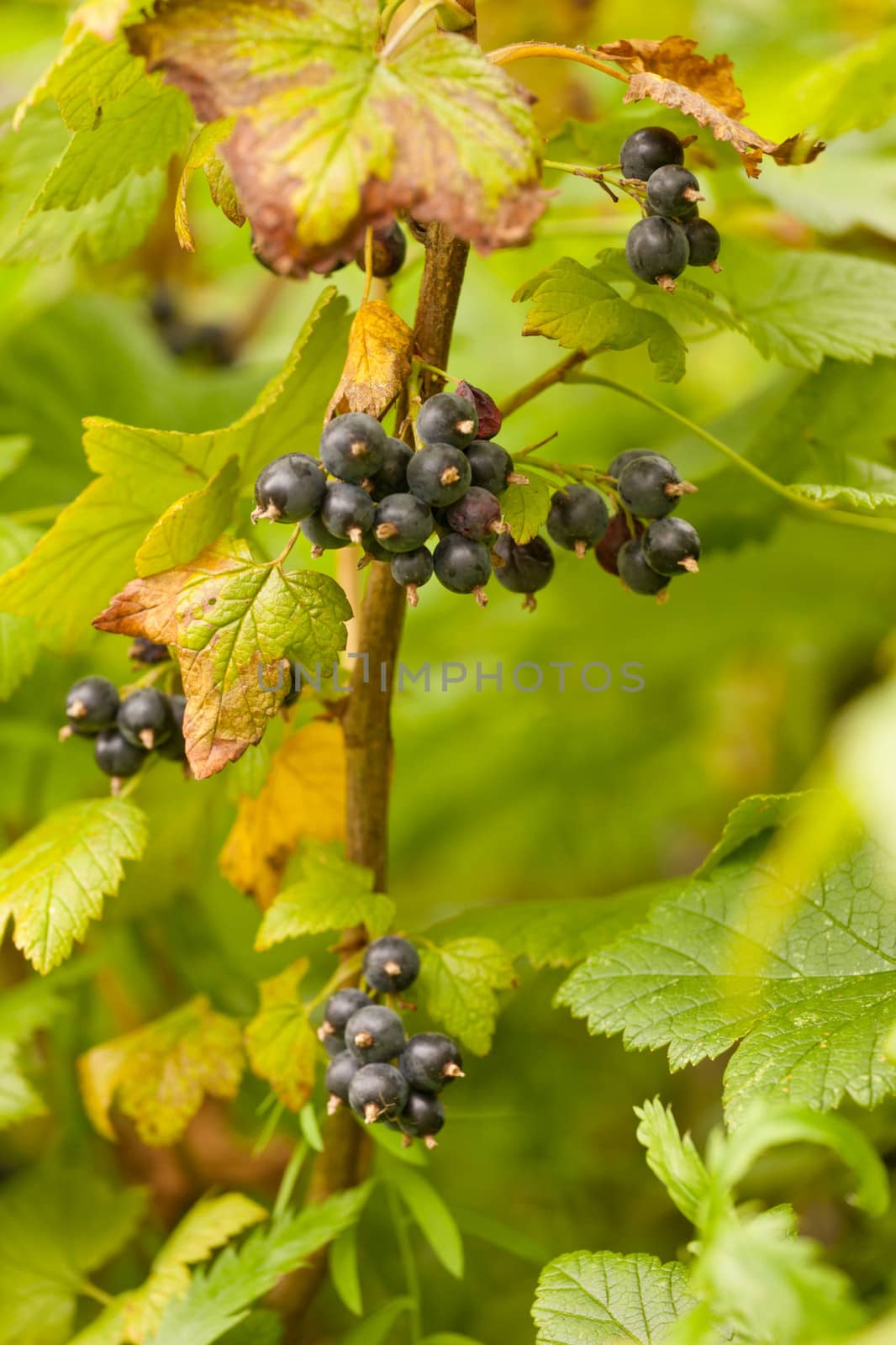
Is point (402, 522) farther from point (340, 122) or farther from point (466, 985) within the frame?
point (466, 985)

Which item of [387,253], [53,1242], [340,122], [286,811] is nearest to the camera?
[340,122]

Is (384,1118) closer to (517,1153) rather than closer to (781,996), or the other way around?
(781,996)

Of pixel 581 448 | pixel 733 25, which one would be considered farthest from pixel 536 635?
pixel 733 25

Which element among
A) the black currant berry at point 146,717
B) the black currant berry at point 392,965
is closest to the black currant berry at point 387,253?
the black currant berry at point 146,717

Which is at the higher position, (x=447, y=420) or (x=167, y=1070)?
(x=447, y=420)

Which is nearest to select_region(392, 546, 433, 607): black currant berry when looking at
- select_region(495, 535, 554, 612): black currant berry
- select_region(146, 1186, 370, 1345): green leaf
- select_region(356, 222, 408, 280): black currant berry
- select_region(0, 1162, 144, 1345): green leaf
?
select_region(495, 535, 554, 612): black currant berry

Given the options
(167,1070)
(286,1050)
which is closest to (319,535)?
(286,1050)

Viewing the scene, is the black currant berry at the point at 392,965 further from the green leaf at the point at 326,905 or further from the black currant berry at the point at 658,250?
the black currant berry at the point at 658,250
